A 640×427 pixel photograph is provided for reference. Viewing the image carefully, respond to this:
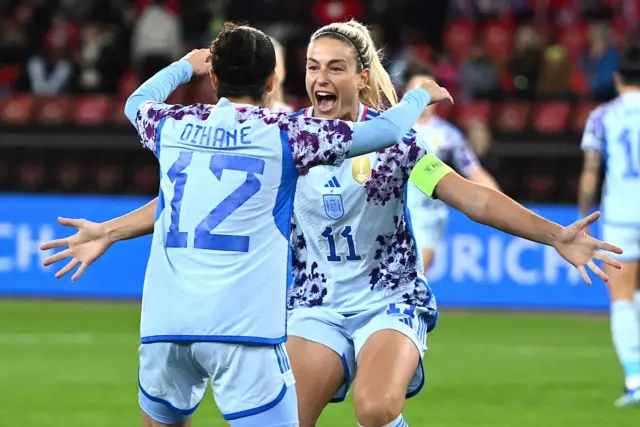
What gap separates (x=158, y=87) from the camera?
472 cm

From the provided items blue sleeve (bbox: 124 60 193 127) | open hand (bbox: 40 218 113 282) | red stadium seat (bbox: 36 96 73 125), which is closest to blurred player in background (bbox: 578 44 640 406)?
blue sleeve (bbox: 124 60 193 127)

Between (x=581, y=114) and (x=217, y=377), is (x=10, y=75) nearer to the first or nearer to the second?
(x=581, y=114)

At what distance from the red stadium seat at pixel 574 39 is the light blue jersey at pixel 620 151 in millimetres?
8951

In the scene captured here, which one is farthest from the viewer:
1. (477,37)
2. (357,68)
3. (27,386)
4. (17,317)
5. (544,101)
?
(477,37)

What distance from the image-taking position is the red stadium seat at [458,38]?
60.7 feet

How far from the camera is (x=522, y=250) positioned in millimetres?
13820

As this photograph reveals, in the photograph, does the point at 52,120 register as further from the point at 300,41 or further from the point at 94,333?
the point at 94,333

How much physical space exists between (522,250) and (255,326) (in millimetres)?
9865

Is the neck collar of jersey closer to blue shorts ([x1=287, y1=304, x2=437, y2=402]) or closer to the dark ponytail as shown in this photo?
blue shorts ([x1=287, y1=304, x2=437, y2=402])

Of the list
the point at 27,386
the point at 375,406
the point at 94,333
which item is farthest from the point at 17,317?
the point at 375,406

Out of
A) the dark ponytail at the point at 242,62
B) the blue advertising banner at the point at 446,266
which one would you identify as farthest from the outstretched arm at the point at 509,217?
the blue advertising banner at the point at 446,266

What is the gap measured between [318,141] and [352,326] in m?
1.30

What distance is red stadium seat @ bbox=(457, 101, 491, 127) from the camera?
16.2 m

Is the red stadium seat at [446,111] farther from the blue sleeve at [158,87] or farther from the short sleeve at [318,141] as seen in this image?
the short sleeve at [318,141]
